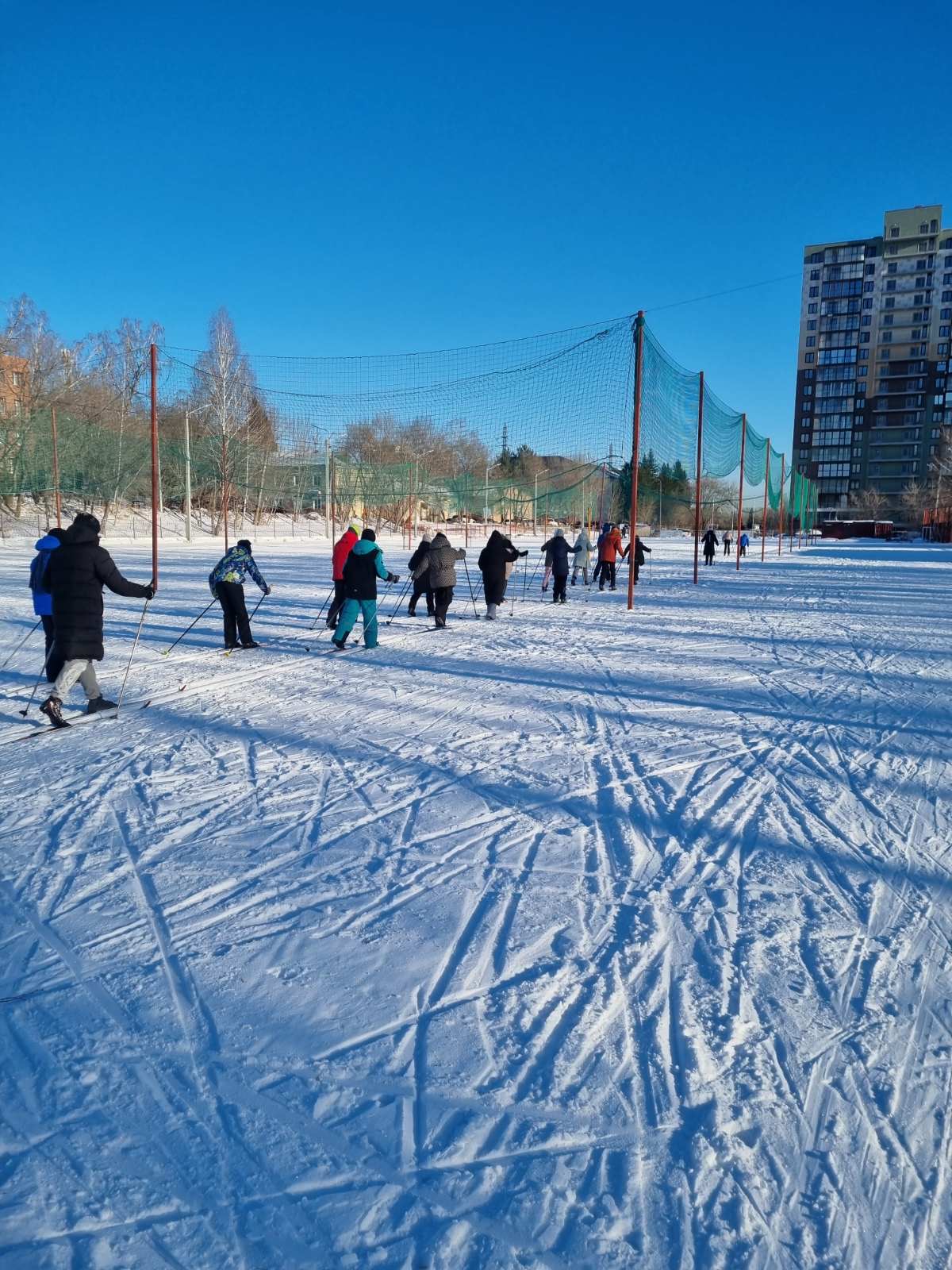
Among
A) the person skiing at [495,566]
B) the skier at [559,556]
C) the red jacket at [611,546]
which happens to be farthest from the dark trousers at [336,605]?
the red jacket at [611,546]

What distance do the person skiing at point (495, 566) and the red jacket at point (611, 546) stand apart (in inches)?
215

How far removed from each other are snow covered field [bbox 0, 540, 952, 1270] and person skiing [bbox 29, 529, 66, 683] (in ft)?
1.74

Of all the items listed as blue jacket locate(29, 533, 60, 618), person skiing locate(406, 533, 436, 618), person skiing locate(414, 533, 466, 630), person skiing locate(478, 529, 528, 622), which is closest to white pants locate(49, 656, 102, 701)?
blue jacket locate(29, 533, 60, 618)

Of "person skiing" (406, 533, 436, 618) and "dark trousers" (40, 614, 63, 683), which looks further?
"person skiing" (406, 533, 436, 618)

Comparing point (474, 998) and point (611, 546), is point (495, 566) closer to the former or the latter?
point (611, 546)

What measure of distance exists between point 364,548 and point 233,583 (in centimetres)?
155

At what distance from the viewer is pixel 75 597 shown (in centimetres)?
600

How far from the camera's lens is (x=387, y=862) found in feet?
12.2

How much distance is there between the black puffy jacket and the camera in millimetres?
6004

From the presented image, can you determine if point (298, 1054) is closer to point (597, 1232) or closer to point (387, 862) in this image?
point (597, 1232)

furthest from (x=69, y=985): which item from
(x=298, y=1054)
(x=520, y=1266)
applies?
(x=520, y=1266)

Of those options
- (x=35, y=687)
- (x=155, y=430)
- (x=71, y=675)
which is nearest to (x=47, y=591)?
(x=71, y=675)

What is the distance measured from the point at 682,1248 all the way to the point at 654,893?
168 cm

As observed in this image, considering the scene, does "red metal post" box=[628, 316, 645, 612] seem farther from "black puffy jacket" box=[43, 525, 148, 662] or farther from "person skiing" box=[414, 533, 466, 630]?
"black puffy jacket" box=[43, 525, 148, 662]
